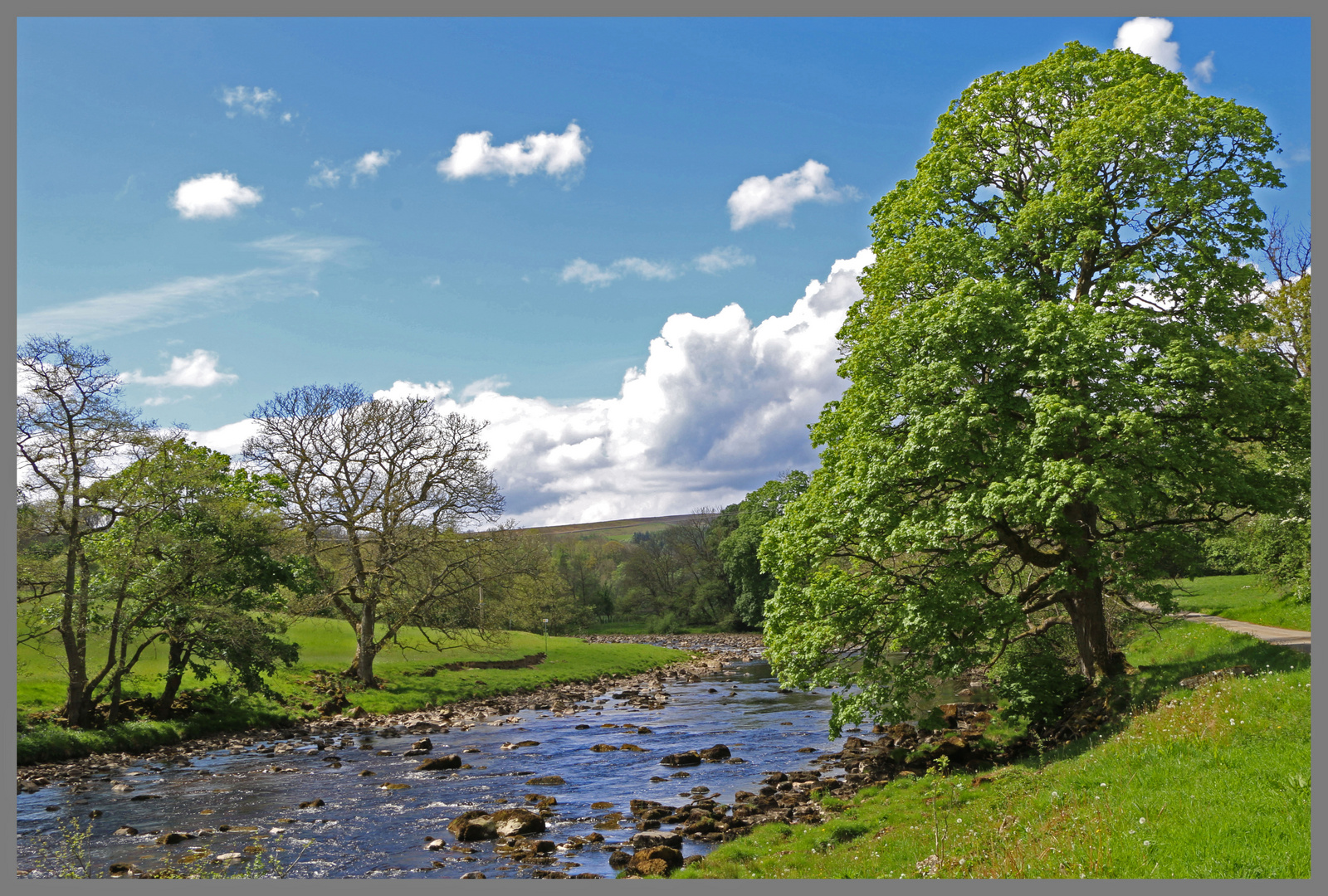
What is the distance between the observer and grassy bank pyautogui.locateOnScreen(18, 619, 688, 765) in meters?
29.4

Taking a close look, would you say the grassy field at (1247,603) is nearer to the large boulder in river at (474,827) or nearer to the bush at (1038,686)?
the bush at (1038,686)

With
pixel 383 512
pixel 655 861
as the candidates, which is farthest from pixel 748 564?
pixel 655 861

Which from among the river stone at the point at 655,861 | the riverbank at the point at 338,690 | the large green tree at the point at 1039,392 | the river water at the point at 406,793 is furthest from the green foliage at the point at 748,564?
the river stone at the point at 655,861

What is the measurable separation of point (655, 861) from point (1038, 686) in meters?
11.8

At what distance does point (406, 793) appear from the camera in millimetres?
23281

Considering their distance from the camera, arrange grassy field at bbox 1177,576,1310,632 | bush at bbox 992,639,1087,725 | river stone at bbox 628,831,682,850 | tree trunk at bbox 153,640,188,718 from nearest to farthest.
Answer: river stone at bbox 628,831,682,850 < bush at bbox 992,639,1087,725 < tree trunk at bbox 153,640,188,718 < grassy field at bbox 1177,576,1310,632

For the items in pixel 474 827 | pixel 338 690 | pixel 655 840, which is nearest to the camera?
pixel 655 840

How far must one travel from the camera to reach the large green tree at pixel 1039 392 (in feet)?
60.0

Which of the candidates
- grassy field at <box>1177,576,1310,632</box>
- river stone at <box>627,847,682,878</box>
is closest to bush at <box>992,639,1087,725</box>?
grassy field at <box>1177,576,1310,632</box>

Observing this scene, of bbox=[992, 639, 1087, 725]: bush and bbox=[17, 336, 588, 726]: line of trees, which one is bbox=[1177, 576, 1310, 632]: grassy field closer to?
bbox=[992, 639, 1087, 725]: bush

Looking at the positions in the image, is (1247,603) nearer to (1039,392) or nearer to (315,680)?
(1039,392)

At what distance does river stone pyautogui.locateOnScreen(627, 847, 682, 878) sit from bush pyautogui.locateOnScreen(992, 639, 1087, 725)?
10544 millimetres

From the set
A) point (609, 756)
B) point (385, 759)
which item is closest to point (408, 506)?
point (385, 759)

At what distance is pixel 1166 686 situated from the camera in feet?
62.2
